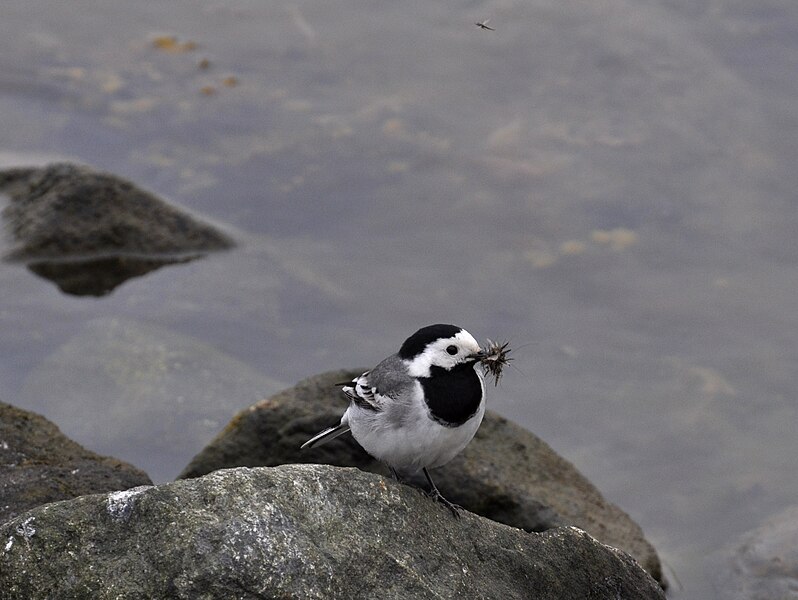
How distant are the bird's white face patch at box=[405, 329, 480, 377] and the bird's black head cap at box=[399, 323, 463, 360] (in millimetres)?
25

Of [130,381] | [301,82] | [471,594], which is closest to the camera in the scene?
[471,594]

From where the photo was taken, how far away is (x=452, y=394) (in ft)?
20.2

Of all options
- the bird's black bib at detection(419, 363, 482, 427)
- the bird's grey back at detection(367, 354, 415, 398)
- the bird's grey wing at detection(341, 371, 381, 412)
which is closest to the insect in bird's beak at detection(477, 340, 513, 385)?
the bird's black bib at detection(419, 363, 482, 427)

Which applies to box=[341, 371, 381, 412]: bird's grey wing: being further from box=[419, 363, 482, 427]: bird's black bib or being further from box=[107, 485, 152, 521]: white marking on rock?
box=[107, 485, 152, 521]: white marking on rock

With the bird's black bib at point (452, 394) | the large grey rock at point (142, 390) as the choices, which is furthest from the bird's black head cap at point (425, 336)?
the large grey rock at point (142, 390)

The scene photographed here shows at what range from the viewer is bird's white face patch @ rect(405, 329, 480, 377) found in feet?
20.6

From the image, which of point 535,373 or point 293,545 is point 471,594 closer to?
point 293,545

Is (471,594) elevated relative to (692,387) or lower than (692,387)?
elevated

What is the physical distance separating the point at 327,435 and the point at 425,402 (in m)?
1.19

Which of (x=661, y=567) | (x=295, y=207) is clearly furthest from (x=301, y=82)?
(x=661, y=567)

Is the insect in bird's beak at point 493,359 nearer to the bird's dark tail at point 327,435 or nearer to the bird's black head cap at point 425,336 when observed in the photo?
the bird's black head cap at point 425,336

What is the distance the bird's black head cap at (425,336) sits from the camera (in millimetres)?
6301

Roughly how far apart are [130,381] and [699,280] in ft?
17.5

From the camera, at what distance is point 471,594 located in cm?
527
